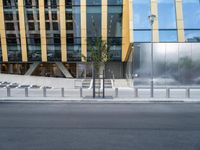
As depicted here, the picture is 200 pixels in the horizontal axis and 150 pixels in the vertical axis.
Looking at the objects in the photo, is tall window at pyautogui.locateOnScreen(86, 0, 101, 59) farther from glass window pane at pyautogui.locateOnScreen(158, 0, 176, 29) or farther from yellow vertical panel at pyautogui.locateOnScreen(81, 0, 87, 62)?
glass window pane at pyautogui.locateOnScreen(158, 0, 176, 29)

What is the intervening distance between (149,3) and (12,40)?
19.1 m

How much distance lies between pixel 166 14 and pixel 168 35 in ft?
8.30

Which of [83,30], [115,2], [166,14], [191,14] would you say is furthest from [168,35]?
[83,30]

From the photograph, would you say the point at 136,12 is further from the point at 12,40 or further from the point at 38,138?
the point at 38,138

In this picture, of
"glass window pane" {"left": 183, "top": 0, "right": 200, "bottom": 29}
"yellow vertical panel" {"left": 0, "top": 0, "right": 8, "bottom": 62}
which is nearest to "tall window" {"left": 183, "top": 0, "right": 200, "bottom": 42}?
"glass window pane" {"left": 183, "top": 0, "right": 200, "bottom": 29}

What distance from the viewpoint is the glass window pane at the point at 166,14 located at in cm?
3009

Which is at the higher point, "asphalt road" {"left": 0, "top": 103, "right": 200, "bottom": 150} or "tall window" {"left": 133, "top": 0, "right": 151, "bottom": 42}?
"tall window" {"left": 133, "top": 0, "right": 151, "bottom": 42}

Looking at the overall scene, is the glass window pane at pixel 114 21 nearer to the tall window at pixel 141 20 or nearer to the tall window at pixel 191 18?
the tall window at pixel 141 20

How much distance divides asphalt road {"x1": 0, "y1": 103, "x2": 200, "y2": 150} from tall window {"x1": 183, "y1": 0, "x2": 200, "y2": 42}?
59.9ft

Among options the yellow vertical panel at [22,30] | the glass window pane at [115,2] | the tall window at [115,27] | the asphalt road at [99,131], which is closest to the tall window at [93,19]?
the tall window at [115,27]

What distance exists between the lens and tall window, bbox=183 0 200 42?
29.7m

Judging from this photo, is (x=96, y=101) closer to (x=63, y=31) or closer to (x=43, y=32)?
(x=63, y=31)

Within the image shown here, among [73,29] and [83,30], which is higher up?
[73,29]

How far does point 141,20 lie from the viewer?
29734 mm
